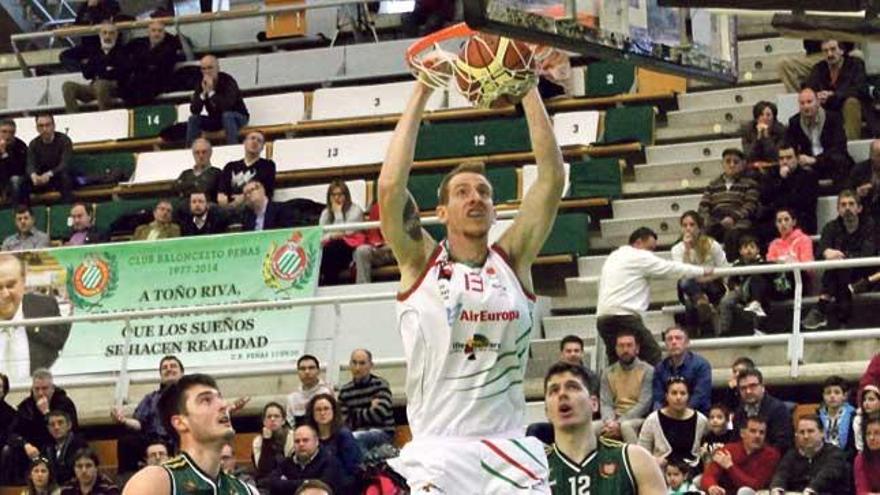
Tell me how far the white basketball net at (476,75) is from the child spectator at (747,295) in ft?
27.0

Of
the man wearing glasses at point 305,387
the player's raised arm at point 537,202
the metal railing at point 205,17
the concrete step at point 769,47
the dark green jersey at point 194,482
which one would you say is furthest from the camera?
the metal railing at point 205,17

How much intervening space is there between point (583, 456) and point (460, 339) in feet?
4.29

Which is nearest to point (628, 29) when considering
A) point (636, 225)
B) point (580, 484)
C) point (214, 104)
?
point (580, 484)

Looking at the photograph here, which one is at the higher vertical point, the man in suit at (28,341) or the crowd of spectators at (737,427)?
the man in suit at (28,341)

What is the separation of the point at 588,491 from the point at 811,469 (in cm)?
514

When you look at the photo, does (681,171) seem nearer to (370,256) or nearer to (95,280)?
(370,256)

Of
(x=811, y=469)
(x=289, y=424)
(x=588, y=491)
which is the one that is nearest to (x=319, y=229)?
(x=289, y=424)

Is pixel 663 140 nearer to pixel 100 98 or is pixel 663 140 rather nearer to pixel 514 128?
pixel 514 128

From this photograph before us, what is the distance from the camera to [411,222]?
26.5 feet

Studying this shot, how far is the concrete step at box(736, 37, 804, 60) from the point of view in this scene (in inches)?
826

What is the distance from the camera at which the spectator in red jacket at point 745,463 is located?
1384 centimetres

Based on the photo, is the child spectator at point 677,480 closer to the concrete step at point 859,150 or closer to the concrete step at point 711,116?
the concrete step at point 859,150

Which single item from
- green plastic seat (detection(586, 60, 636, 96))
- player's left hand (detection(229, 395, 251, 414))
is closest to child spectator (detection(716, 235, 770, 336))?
player's left hand (detection(229, 395, 251, 414))

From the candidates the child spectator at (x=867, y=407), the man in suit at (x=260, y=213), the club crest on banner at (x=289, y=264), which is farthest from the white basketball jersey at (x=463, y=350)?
the man in suit at (x=260, y=213)
